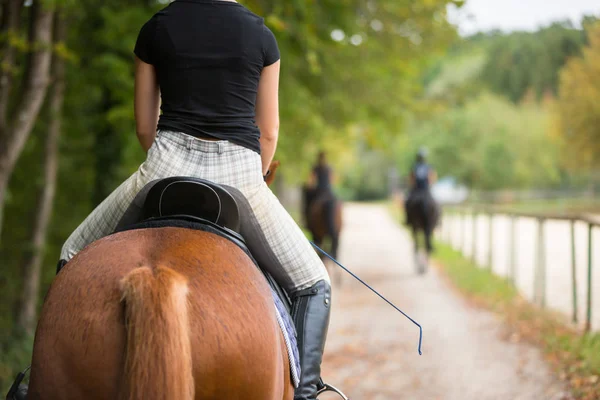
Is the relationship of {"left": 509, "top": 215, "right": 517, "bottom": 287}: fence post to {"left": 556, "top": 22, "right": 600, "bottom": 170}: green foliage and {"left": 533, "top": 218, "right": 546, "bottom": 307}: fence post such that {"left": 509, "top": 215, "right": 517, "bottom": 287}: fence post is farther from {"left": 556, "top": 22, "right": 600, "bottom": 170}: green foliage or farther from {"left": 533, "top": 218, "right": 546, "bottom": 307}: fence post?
{"left": 556, "top": 22, "right": 600, "bottom": 170}: green foliage

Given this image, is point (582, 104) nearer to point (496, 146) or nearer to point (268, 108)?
point (268, 108)

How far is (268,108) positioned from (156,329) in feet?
4.36

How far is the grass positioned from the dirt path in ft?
0.56

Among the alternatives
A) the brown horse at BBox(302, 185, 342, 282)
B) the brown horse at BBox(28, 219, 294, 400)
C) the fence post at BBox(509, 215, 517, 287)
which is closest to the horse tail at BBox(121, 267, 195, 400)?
the brown horse at BBox(28, 219, 294, 400)

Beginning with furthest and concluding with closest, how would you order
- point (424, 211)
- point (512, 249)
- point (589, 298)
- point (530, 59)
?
point (530, 59)
point (424, 211)
point (512, 249)
point (589, 298)

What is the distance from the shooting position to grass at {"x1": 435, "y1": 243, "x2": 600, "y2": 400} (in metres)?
6.17

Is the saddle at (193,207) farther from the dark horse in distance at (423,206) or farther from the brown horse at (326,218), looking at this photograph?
the dark horse in distance at (423,206)

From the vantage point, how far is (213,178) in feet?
9.73

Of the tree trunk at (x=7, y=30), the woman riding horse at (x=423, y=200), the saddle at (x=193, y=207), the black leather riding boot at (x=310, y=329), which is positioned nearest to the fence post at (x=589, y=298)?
the black leather riding boot at (x=310, y=329)

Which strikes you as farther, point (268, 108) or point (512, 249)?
A: point (512, 249)

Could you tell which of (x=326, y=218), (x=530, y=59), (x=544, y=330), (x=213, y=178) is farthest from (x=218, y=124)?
(x=530, y=59)

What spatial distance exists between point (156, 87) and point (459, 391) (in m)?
4.54

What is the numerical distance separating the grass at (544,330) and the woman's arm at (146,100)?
13.0 feet

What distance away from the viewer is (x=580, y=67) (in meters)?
20.8
